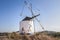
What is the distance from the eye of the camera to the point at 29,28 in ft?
88.2

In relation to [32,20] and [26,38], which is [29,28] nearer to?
[32,20]

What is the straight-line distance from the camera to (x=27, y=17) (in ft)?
90.6

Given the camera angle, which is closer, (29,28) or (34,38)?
(34,38)

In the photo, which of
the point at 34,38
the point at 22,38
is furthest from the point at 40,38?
the point at 22,38

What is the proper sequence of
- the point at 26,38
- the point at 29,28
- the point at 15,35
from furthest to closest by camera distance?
the point at 29,28 < the point at 15,35 < the point at 26,38

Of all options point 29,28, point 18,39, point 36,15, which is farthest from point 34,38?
point 36,15

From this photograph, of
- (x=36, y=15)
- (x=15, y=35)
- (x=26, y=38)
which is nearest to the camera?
(x=26, y=38)

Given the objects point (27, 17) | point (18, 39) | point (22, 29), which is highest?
point (27, 17)

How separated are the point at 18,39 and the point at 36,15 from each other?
45.4 feet

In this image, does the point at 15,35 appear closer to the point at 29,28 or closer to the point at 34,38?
the point at 34,38

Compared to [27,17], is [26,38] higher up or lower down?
lower down

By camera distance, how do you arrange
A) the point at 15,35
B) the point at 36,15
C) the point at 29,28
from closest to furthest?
Result: the point at 15,35, the point at 29,28, the point at 36,15

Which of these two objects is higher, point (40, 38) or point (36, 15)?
point (36, 15)

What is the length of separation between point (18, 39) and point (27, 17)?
12105 millimetres
